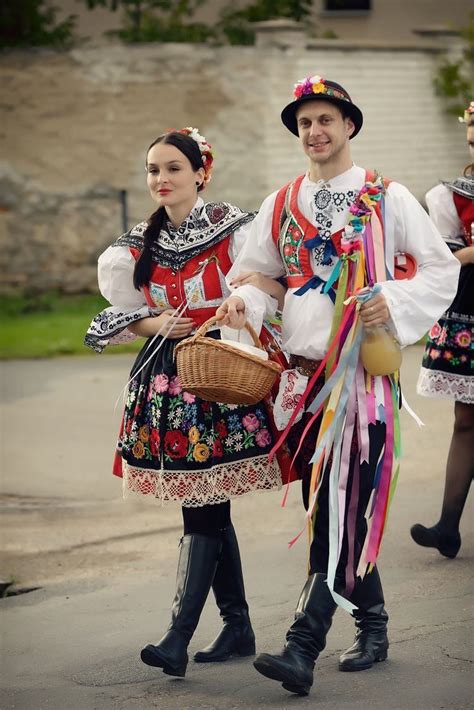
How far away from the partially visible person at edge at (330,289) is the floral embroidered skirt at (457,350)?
1.40m

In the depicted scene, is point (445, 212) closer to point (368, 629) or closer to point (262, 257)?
point (262, 257)

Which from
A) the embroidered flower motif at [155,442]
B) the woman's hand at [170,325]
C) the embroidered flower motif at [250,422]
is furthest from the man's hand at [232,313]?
the embroidered flower motif at [155,442]

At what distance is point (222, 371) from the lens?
13.3ft

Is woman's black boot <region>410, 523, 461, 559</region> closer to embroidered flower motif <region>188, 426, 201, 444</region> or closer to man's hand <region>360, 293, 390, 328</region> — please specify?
embroidered flower motif <region>188, 426, 201, 444</region>

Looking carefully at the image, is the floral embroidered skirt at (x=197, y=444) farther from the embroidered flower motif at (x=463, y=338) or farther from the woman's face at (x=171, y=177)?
the embroidered flower motif at (x=463, y=338)

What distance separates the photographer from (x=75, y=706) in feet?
13.8

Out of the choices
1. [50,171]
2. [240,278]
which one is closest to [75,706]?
[240,278]

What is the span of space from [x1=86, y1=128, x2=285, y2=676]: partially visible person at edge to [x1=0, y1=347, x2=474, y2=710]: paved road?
25cm

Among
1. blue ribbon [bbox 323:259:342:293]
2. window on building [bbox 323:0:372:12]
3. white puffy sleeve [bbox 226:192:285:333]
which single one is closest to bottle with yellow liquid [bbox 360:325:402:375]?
blue ribbon [bbox 323:259:342:293]

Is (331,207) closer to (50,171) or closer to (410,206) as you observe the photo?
(410,206)

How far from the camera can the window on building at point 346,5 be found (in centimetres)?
2091

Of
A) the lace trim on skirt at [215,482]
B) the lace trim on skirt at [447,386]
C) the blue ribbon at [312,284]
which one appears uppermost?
the blue ribbon at [312,284]

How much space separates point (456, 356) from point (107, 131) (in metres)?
10.6

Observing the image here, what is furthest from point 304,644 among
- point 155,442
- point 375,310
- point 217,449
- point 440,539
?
point 440,539
